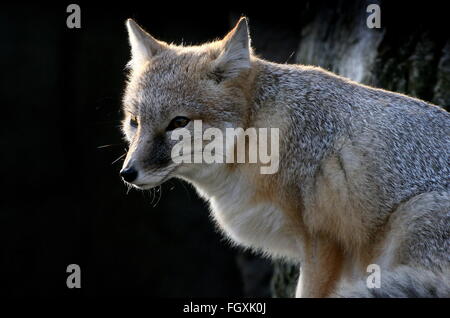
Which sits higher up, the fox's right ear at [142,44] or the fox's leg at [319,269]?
the fox's right ear at [142,44]

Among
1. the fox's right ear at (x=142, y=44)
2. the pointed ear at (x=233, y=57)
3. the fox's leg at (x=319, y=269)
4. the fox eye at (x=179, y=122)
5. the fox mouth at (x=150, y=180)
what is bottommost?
the fox's leg at (x=319, y=269)

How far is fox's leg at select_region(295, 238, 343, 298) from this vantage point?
4.36 meters

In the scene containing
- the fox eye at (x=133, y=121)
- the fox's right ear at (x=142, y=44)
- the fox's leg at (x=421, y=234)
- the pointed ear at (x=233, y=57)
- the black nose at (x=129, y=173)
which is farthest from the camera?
the fox's right ear at (x=142, y=44)

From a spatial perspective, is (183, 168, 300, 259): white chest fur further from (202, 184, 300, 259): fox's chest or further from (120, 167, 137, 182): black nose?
(120, 167, 137, 182): black nose

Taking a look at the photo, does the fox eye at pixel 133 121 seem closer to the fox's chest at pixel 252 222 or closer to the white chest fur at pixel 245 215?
the white chest fur at pixel 245 215

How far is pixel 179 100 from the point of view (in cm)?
443

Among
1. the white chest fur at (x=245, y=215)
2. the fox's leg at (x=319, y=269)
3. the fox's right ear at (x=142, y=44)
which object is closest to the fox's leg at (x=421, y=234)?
the fox's leg at (x=319, y=269)

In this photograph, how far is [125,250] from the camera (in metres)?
9.36

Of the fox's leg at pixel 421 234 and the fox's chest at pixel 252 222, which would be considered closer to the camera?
the fox's leg at pixel 421 234

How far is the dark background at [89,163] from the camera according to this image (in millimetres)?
8648

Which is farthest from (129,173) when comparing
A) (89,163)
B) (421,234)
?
(89,163)
